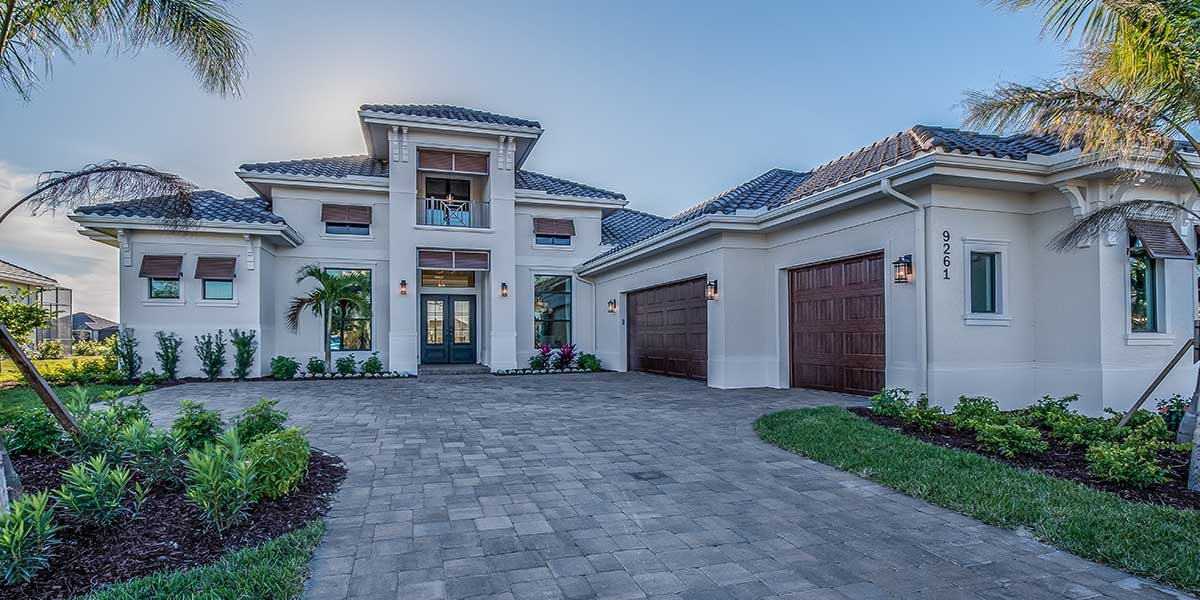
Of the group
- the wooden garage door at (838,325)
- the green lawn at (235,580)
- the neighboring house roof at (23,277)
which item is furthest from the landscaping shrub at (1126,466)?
the neighboring house roof at (23,277)

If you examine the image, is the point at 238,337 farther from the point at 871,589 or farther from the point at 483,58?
the point at 871,589

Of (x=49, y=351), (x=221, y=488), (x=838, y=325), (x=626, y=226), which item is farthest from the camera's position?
(x=626, y=226)

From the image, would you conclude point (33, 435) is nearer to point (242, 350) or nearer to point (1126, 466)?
point (1126, 466)

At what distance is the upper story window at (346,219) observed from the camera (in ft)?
51.5

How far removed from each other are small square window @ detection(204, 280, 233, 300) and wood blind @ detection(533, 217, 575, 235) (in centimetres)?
779

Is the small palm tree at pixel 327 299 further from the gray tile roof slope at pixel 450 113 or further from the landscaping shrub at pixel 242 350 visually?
the gray tile roof slope at pixel 450 113

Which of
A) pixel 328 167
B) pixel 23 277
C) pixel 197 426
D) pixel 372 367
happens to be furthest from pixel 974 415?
pixel 23 277

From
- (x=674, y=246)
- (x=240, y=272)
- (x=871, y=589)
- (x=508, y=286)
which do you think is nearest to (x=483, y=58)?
(x=674, y=246)

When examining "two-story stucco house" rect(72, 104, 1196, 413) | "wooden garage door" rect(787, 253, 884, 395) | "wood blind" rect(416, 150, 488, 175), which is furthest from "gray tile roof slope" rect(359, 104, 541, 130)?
"wooden garage door" rect(787, 253, 884, 395)

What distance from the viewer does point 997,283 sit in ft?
27.9

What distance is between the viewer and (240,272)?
46.0 ft

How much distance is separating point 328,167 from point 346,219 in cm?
209

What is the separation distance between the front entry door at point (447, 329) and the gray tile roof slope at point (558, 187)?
3.82m

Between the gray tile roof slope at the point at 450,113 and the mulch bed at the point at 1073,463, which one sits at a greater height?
the gray tile roof slope at the point at 450,113
